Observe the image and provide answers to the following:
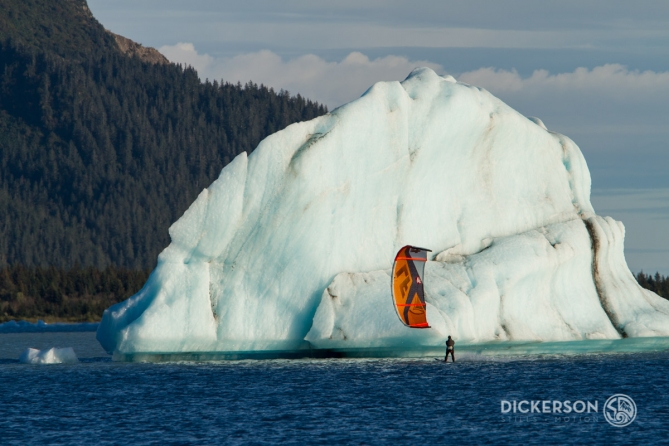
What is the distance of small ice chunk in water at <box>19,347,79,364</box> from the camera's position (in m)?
49.7

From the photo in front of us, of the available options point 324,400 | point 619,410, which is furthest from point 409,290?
point 619,410

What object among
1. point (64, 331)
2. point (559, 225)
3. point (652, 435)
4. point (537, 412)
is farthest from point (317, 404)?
point (64, 331)

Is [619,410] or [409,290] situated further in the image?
[409,290]

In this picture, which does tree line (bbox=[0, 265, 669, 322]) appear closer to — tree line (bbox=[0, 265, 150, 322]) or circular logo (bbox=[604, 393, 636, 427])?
tree line (bbox=[0, 265, 150, 322])

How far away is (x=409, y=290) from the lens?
133ft

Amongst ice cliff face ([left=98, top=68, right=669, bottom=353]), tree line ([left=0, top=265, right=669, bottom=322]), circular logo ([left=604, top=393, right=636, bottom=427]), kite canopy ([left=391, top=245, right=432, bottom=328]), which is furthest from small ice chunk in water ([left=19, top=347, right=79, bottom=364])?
tree line ([left=0, top=265, right=669, bottom=322])

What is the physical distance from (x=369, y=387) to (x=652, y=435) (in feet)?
40.6

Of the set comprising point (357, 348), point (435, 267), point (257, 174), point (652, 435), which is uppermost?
point (257, 174)

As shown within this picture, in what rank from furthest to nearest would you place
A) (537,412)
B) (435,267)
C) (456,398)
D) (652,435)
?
(435,267), (456,398), (537,412), (652,435)

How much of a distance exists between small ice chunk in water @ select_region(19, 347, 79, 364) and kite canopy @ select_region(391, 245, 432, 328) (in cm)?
1743

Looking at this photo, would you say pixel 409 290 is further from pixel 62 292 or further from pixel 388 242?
pixel 62 292

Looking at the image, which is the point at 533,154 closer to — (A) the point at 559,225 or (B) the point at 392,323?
(A) the point at 559,225

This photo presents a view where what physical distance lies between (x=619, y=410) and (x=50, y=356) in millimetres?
27681

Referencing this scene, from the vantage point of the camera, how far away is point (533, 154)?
2007 inches
